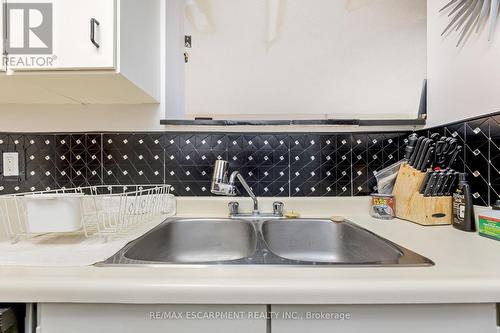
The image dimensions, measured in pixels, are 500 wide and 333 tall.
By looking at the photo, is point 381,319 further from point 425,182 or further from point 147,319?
point 425,182

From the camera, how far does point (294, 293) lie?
45 cm

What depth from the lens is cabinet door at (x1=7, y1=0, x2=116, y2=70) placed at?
2.40ft

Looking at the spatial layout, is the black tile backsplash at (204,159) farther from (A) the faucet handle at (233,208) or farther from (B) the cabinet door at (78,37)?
(B) the cabinet door at (78,37)

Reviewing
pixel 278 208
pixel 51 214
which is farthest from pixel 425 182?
pixel 51 214

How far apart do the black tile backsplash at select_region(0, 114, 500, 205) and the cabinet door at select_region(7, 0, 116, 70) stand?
44 cm

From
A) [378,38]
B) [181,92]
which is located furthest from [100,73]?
[378,38]

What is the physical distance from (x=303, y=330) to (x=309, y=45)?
5.11ft

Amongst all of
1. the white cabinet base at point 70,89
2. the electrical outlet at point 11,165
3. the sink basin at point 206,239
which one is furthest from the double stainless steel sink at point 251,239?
the electrical outlet at point 11,165

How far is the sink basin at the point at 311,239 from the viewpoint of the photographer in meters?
0.95

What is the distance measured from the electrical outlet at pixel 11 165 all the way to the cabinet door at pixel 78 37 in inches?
24.0

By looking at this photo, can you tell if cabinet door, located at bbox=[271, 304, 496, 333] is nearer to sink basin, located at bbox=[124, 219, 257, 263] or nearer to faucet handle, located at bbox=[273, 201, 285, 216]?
sink basin, located at bbox=[124, 219, 257, 263]

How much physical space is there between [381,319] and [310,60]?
1.43 m

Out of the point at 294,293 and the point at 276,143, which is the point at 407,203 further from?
the point at 294,293

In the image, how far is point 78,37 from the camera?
74 cm
